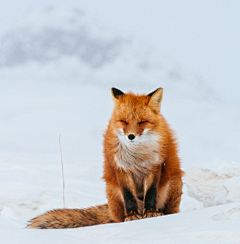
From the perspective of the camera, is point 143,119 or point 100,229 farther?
point 143,119

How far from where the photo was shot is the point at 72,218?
410 centimetres

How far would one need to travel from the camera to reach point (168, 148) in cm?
386

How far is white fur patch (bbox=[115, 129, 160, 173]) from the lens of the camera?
12.1ft

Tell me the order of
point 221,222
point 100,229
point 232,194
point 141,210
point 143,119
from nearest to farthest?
point 221,222
point 100,229
point 143,119
point 141,210
point 232,194

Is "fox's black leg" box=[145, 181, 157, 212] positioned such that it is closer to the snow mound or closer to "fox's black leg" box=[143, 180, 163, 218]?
"fox's black leg" box=[143, 180, 163, 218]

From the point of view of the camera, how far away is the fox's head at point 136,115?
349 centimetres

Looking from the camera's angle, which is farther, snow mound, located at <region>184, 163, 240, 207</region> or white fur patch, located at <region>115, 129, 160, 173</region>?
snow mound, located at <region>184, 163, 240, 207</region>

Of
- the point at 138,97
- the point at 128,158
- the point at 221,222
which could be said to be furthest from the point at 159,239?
the point at 138,97

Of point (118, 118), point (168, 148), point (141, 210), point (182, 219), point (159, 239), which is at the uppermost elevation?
point (118, 118)

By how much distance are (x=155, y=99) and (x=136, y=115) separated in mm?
324

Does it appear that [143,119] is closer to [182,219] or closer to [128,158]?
[128,158]

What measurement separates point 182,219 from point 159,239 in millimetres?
715

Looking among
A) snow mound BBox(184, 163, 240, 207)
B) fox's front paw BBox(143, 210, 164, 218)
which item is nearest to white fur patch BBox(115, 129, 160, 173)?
fox's front paw BBox(143, 210, 164, 218)

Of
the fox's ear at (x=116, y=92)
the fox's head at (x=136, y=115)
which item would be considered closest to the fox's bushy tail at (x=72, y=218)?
the fox's head at (x=136, y=115)
